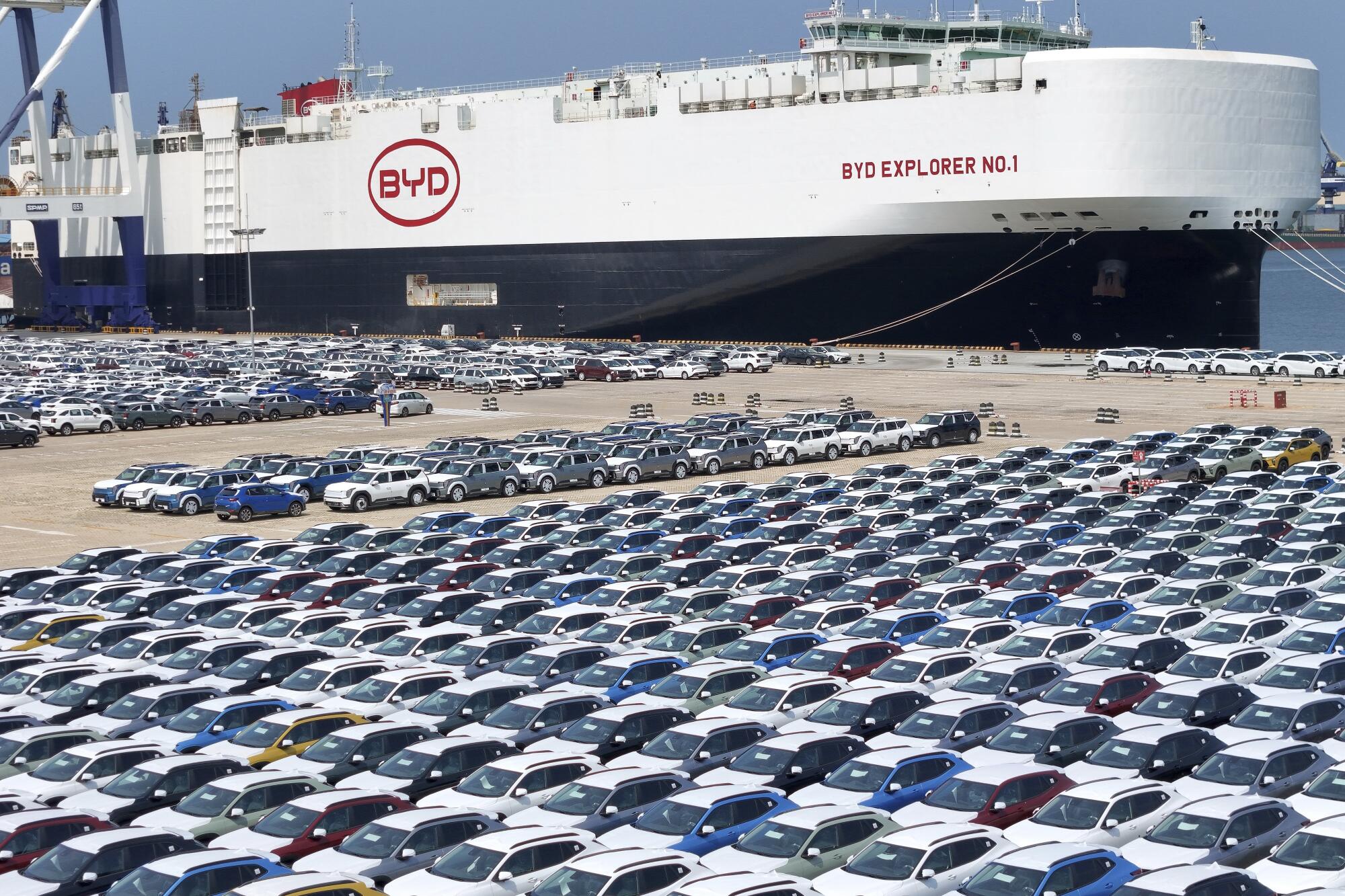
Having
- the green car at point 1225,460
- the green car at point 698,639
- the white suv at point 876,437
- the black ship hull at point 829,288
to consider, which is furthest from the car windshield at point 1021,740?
the black ship hull at point 829,288

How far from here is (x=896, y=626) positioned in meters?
24.8

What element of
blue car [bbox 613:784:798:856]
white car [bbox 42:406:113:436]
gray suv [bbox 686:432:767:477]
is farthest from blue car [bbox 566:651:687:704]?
white car [bbox 42:406:113:436]

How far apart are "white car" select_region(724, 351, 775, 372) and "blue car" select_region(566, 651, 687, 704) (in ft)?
190

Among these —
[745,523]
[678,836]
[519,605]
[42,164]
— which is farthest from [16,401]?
[42,164]

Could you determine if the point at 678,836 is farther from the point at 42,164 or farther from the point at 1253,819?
the point at 42,164

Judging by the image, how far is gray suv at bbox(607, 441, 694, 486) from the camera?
1853 inches

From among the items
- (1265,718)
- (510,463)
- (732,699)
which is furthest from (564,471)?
(1265,718)

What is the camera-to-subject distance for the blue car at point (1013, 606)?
2591 centimetres

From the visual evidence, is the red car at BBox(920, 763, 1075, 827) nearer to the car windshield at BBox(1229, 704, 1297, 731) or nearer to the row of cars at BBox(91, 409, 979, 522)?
the car windshield at BBox(1229, 704, 1297, 731)

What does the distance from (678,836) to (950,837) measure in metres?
2.70

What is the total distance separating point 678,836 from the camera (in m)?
16.5

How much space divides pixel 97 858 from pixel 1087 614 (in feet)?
48.6

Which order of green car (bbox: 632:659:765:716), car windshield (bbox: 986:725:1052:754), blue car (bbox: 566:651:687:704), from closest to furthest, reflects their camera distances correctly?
car windshield (bbox: 986:725:1052:754), green car (bbox: 632:659:765:716), blue car (bbox: 566:651:687:704)

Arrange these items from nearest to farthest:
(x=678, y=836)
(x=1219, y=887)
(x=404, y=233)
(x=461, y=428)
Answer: (x=1219, y=887)
(x=678, y=836)
(x=461, y=428)
(x=404, y=233)
